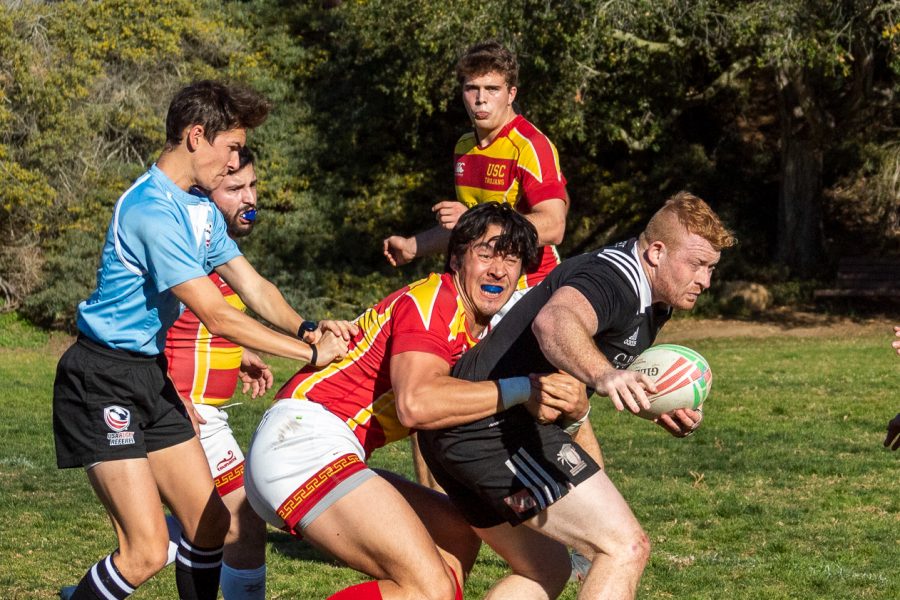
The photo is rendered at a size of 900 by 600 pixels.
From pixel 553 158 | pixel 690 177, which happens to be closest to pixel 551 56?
pixel 690 177

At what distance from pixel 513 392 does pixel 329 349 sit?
731 mm

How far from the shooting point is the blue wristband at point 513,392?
4.20m

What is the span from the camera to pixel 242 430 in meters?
11.2

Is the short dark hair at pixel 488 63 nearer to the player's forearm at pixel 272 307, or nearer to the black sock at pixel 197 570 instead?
the player's forearm at pixel 272 307

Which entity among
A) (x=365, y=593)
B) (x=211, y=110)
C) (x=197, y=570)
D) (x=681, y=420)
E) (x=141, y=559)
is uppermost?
(x=211, y=110)

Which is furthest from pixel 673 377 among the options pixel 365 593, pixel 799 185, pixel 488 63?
pixel 799 185

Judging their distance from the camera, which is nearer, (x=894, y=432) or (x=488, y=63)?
(x=894, y=432)

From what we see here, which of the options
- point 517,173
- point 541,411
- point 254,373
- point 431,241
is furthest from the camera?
point 517,173

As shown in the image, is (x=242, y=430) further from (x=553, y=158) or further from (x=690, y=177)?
(x=690, y=177)

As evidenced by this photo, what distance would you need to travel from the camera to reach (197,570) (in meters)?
5.07

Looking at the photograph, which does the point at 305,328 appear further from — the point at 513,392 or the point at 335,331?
the point at 513,392

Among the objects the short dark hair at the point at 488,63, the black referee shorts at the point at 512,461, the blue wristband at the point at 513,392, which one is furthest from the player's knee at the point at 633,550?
the short dark hair at the point at 488,63

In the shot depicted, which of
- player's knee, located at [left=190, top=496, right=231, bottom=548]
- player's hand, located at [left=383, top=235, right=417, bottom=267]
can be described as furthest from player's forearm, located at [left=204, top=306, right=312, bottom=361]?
player's hand, located at [left=383, top=235, right=417, bottom=267]

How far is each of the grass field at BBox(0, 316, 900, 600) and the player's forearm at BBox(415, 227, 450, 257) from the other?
169cm
